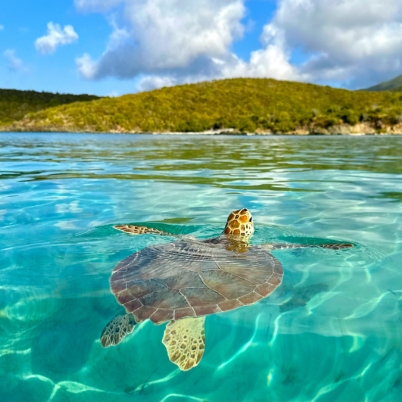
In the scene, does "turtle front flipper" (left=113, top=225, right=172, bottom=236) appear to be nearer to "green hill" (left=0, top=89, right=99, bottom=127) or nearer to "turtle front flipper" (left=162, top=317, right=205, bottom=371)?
"turtle front flipper" (left=162, top=317, right=205, bottom=371)

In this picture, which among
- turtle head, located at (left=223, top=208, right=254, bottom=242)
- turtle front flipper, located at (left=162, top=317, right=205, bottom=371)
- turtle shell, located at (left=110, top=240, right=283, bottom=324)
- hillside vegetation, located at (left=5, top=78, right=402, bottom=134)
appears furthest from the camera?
hillside vegetation, located at (left=5, top=78, right=402, bottom=134)

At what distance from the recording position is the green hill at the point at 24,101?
11339cm

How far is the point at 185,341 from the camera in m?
3.18

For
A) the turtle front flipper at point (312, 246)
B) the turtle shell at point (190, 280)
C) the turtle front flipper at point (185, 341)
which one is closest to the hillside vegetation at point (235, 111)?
the turtle front flipper at point (312, 246)

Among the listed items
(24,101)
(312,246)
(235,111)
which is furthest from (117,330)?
(24,101)

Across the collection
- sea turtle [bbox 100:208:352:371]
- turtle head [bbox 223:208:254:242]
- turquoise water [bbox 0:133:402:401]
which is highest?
turtle head [bbox 223:208:254:242]

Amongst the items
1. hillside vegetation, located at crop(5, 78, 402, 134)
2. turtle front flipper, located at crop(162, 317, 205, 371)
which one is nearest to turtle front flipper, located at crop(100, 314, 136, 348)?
turtle front flipper, located at crop(162, 317, 205, 371)

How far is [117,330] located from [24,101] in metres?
137

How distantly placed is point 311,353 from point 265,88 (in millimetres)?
115927

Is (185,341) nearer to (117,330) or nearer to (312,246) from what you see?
(117,330)

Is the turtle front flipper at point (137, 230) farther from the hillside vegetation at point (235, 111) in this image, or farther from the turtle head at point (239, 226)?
the hillside vegetation at point (235, 111)

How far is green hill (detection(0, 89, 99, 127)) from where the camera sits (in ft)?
372

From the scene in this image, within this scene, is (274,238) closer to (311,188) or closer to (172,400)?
(172,400)

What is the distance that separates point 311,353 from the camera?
3162 mm
